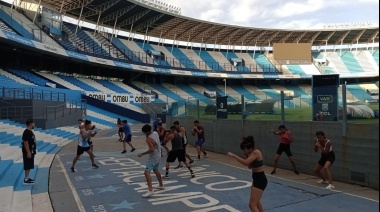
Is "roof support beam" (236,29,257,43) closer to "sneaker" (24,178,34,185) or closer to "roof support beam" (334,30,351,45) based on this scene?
"roof support beam" (334,30,351,45)

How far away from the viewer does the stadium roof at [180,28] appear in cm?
4675

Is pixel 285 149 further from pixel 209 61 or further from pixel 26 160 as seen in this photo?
pixel 209 61

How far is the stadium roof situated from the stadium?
0.26 m

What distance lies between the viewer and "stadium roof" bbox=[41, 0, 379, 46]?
153 feet

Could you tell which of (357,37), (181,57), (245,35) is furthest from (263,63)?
(357,37)

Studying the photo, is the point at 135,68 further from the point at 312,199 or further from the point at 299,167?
the point at 312,199

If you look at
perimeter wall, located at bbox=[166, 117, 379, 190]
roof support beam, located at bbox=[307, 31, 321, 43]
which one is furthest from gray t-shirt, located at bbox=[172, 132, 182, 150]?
roof support beam, located at bbox=[307, 31, 321, 43]

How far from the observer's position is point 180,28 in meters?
59.1

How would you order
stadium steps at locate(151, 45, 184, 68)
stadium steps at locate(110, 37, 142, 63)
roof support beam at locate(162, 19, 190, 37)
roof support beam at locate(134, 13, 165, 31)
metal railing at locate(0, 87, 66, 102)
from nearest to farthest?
1. metal railing at locate(0, 87, 66, 102)
2. stadium steps at locate(110, 37, 142, 63)
3. roof support beam at locate(134, 13, 165, 31)
4. roof support beam at locate(162, 19, 190, 37)
5. stadium steps at locate(151, 45, 184, 68)

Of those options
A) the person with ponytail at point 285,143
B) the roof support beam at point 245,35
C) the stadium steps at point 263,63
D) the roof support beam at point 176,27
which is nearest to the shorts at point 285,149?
the person with ponytail at point 285,143

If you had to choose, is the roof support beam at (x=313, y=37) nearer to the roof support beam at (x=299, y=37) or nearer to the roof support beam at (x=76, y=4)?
the roof support beam at (x=299, y=37)

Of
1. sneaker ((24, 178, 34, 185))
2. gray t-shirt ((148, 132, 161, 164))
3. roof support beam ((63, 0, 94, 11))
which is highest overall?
roof support beam ((63, 0, 94, 11))

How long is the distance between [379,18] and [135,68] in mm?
48459

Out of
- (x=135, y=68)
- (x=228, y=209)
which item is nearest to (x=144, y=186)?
(x=228, y=209)
